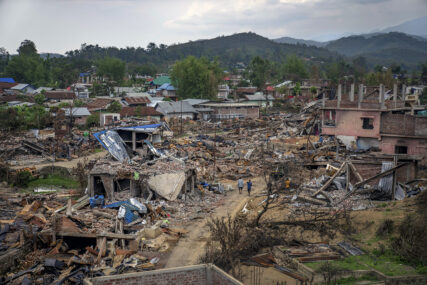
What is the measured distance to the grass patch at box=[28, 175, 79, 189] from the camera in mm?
18297

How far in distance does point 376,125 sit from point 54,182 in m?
17.2

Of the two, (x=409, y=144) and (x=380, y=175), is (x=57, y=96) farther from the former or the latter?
(x=380, y=175)

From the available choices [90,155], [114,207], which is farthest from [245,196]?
[90,155]

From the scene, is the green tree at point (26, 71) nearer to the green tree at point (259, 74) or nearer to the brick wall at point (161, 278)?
the green tree at point (259, 74)

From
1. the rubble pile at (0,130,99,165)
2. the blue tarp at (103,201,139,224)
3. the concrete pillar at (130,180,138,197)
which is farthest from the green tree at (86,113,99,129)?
the blue tarp at (103,201,139,224)

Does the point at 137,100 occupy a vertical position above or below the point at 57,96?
below

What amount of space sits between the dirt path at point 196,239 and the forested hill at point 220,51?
8101 cm

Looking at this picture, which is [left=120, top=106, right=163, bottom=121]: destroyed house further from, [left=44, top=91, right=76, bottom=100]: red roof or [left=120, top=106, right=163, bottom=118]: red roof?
[left=44, top=91, right=76, bottom=100]: red roof

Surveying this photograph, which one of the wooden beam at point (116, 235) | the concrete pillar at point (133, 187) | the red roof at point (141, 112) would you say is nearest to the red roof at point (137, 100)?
the red roof at point (141, 112)

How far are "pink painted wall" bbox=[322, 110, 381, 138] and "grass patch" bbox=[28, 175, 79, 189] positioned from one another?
49.6ft

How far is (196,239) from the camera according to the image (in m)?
12.5

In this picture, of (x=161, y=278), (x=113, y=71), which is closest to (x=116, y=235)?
(x=161, y=278)

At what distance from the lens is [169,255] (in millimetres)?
11258

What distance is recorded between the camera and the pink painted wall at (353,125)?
76.0ft
